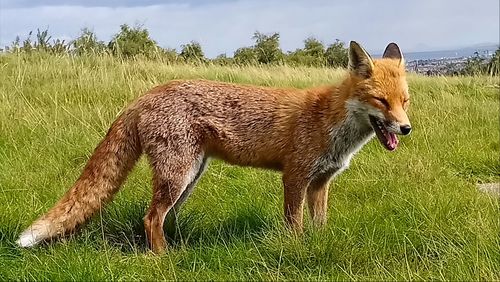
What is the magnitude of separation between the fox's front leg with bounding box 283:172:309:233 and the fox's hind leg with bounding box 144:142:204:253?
0.74m

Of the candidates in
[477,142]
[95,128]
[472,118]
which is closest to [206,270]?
[95,128]

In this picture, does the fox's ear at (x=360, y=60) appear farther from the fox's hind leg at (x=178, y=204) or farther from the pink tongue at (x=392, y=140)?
the fox's hind leg at (x=178, y=204)

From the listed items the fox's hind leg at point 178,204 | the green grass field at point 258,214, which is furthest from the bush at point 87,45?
the fox's hind leg at point 178,204

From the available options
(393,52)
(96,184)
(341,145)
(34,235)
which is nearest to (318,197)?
(341,145)

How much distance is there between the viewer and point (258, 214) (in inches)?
185

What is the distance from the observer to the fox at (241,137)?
4348 millimetres

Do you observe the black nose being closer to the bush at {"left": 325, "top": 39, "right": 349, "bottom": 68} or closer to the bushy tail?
the bushy tail

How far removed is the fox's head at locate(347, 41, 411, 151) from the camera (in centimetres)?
425

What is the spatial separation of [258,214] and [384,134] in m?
1.11

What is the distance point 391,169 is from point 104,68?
219 inches

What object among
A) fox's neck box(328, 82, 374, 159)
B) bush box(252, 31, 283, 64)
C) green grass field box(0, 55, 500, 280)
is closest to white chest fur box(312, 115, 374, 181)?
fox's neck box(328, 82, 374, 159)

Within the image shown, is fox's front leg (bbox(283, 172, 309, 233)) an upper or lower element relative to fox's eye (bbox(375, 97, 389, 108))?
lower

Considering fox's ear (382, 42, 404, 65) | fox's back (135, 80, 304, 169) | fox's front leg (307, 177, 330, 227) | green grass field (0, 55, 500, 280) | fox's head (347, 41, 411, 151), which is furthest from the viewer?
fox's ear (382, 42, 404, 65)

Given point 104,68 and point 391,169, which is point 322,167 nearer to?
point 391,169
